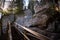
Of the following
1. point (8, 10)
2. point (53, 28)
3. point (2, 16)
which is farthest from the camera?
point (8, 10)

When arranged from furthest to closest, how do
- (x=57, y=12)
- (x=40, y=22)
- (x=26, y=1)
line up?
(x=26, y=1), (x=57, y=12), (x=40, y=22)

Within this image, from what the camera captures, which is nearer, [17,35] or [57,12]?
[17,35]

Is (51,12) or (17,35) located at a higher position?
(51,12)

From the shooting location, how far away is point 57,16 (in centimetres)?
1005

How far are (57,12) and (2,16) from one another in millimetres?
5489

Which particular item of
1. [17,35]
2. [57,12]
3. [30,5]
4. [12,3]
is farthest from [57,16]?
[12,3]

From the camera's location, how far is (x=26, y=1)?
15.1 m

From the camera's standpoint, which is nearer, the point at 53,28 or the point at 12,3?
the point at 53,28

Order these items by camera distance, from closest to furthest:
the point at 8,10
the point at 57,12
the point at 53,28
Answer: the point at 53,28, the point at 57,12, the point at 8,10

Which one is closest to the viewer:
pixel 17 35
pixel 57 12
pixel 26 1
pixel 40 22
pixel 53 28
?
pixel 17 35

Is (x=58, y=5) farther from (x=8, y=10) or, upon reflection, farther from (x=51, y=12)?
(x=8, y=10)

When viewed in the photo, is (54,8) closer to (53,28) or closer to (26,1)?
(53,28)

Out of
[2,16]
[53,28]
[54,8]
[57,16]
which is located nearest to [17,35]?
[53,28]

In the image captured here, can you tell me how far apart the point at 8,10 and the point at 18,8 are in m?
1.09
